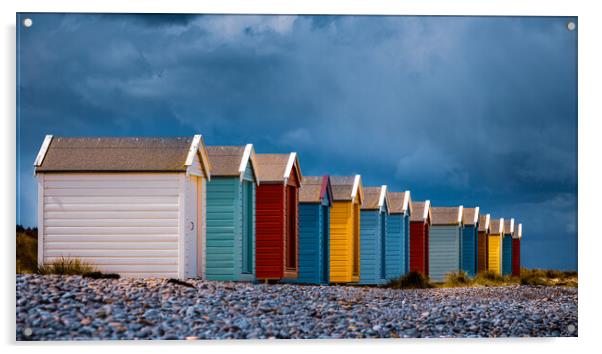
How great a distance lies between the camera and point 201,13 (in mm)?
16188

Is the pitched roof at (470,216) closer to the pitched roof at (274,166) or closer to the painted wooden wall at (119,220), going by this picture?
the pitched roof at (274,166)

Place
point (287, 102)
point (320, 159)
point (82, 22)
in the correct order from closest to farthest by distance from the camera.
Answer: point (82, 22) < point (287, 102) < point (320, 159)

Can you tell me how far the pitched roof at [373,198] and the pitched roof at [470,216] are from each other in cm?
348

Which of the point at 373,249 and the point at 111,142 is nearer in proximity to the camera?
the point at 111,142

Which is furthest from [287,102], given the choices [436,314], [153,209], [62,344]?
[62,344]

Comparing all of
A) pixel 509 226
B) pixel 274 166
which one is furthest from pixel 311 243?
pixel 509 226

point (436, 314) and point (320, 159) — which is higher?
point (320, 159)

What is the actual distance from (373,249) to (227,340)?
1152 cm

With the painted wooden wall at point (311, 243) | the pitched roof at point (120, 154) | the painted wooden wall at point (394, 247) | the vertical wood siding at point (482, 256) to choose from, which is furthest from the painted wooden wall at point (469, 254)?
the pitched roof at point (120, 154)

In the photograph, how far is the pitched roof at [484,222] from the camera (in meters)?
20.0

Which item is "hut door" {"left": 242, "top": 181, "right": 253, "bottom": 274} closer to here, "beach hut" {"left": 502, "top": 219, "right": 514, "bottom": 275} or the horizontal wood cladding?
the horizontal wood cladding

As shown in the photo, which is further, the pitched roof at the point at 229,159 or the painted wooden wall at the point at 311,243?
the painted wooden wall at the point at 311,243
